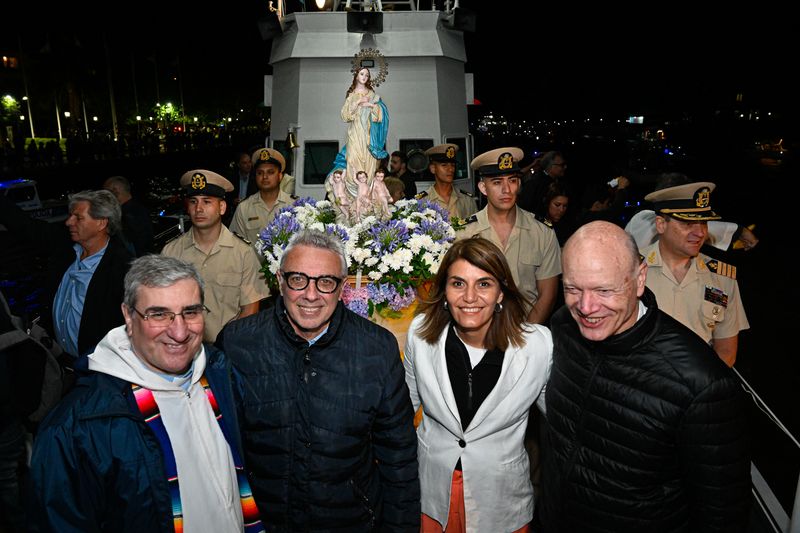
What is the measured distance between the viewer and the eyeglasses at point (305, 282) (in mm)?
2549

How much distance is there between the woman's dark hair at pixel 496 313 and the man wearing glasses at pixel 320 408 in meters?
0.42

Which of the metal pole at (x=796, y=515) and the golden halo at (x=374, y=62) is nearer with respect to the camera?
the metal pole at (x=796, y=515)

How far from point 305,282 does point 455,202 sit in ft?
18.7

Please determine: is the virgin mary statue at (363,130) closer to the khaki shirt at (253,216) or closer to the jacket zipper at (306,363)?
the khaki shirt at (253,216)

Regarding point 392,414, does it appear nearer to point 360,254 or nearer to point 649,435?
point 649,435

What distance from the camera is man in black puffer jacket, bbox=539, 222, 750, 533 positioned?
2182mm

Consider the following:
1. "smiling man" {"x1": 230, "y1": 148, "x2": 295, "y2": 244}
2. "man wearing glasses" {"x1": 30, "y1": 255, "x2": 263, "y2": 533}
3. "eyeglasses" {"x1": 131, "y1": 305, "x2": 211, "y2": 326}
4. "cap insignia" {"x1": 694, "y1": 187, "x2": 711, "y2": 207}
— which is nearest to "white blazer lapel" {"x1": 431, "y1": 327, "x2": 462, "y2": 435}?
"man wearing glasses" {"x1": 30, "y1": 255, "x2": 263, "y2": 533}

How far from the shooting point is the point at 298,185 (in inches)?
492

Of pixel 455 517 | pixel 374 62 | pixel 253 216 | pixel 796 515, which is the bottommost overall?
pixel 796 515

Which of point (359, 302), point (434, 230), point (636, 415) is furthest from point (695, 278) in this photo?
point (359, 302)

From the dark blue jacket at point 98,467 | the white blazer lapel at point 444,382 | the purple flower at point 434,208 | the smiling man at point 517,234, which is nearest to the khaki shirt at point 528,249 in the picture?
the smiling man at point 517,234

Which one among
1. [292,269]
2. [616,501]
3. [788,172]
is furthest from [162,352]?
[788,172]

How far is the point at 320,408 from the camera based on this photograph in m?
2.47

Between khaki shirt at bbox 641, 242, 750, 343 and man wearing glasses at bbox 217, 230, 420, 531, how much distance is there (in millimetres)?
2173
